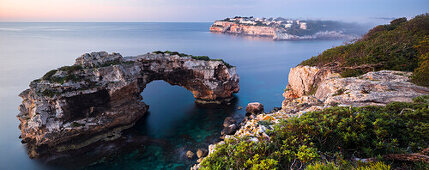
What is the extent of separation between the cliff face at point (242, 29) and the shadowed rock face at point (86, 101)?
10795cm

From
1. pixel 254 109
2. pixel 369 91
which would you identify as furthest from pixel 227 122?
pixel 369 91

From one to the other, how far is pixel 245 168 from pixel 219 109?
2540 centimetres

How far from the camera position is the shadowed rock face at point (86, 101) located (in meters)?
19.4

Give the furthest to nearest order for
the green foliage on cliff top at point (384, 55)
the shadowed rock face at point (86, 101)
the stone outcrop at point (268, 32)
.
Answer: the stone outcrop at point (268, 32), the shadowed rock face at point (86, 101), the green foliage on cliff top at point (384, 55)

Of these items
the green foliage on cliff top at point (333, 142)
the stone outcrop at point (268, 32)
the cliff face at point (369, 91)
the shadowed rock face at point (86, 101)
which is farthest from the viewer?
the stone outcrop at point (268, 32)

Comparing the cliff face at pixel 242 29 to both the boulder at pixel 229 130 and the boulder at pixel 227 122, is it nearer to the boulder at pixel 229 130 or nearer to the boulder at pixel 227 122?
the boulder at pixel 227 122

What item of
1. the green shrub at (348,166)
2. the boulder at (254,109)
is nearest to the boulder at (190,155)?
the boulder at (254,109)

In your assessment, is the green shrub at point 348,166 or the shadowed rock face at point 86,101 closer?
the green shrub at point 348,166

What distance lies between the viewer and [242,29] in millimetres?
139250

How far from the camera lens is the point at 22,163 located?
1889cm

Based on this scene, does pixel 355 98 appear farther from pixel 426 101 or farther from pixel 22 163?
pixel 22 163

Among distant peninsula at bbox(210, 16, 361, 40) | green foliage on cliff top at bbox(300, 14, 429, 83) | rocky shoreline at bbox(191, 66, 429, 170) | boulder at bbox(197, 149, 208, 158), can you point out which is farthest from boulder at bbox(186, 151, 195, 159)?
distant peninsula at bbox(210, 16, 361, 40)

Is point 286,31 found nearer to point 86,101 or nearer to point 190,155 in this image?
point 190,155

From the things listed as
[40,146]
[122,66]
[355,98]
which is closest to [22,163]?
[40,146]
